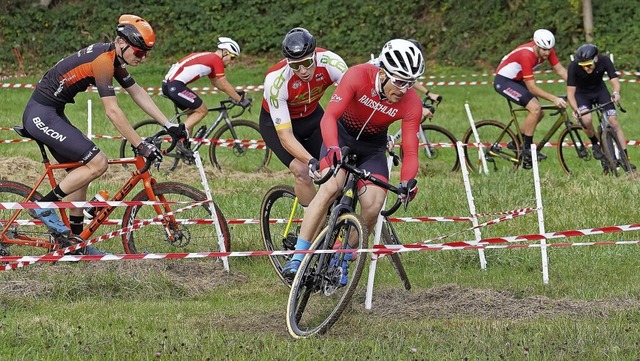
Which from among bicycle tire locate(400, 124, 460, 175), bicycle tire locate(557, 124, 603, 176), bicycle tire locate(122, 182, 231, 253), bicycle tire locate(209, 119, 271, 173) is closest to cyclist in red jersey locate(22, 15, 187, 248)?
bicycle tire locate(122, 182, 231, 253)

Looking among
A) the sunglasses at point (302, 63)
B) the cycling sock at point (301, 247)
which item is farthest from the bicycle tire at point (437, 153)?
the cycling sock at point (301, 247)

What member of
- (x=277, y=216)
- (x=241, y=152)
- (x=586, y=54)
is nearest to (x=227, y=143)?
(x=241, y=152)

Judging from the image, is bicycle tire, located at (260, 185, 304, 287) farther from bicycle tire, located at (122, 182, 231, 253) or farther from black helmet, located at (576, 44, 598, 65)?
black helmet, located at (576, 44, 598, 65)

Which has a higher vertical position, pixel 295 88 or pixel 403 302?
pixel 295 88

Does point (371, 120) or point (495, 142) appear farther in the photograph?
point (495, 142)

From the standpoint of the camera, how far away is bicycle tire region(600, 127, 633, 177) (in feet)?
51.9

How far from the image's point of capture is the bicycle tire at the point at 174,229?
32.3ft

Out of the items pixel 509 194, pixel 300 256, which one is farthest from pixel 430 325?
pixel 509 194

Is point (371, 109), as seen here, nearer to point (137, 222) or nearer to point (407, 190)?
point (407, 190)

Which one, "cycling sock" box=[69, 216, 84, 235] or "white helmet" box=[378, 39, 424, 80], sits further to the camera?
"cycling sock" box=[69, 216, 84, 235]

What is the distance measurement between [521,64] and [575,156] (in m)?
3.35

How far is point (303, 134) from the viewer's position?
32.0 ft

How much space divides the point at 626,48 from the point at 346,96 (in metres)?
24.1

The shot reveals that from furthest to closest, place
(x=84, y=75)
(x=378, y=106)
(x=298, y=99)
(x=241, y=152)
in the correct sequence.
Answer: (x=241, y=152) < (x=84, y=75) < (x=298, y=99) < (x=378, y=106)
